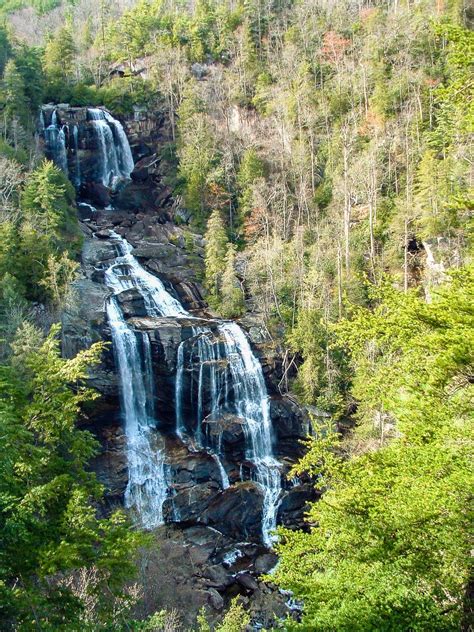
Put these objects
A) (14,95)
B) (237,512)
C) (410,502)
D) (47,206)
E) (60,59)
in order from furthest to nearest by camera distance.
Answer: (60,59)
(14,95)
(47,206)
(237,512)
(410,502)

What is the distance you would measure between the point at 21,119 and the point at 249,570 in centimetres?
3566

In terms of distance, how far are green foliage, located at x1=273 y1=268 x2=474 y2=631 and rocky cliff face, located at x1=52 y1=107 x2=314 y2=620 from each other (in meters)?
11.8

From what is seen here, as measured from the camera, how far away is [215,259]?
3284 cm

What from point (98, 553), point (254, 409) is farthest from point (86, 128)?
point (98, 553)

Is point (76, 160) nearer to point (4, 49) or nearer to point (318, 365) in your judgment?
point (4, 49)

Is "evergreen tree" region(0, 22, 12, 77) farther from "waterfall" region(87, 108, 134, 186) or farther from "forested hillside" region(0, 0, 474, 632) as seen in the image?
"waterfall" region(87, 108, 134, 186)

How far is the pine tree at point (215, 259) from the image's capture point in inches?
1271

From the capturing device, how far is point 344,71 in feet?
138

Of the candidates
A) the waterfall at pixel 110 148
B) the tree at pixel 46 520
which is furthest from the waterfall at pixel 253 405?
the waterfall at pixel 110 148

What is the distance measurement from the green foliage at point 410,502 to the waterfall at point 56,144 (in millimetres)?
39110

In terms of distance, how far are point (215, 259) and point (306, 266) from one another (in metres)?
6.17

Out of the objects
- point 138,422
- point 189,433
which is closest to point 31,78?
point 138,422

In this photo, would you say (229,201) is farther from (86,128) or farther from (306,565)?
(306,565)

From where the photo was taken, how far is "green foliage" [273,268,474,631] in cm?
569
